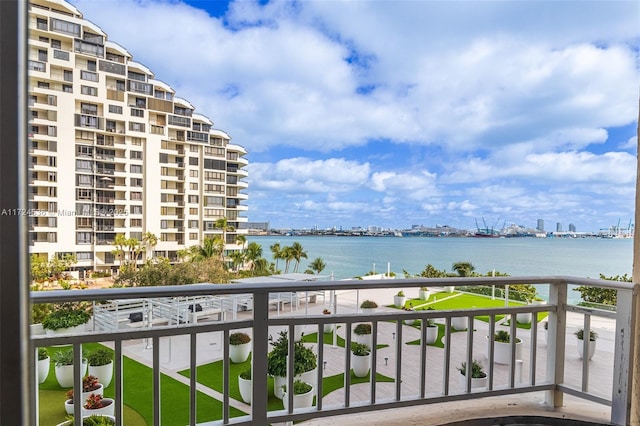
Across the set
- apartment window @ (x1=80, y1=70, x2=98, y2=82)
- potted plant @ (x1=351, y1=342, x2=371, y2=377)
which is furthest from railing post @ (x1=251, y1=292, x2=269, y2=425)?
apartment window @ (x1=80, y1=70, x2=98, y2=82)

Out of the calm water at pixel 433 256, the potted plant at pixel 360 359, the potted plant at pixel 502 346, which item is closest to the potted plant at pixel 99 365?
the potted plant at pixel 360 359

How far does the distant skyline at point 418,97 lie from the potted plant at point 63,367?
3.79 meters

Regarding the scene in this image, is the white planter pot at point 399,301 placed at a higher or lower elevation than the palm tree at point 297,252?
higher

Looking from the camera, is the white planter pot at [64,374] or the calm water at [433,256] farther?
the calm water at [433,256]

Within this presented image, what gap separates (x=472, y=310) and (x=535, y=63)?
844 cm

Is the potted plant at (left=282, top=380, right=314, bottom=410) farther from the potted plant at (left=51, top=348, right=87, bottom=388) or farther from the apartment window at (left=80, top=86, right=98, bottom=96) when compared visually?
the apartment window at (left=80, top=86, right=98, bottom=96)

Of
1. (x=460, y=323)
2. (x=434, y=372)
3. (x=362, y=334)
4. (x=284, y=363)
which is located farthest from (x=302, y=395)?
(x=460, y=323)

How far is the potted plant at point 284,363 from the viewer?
8.30ft

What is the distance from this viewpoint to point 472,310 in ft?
6.86

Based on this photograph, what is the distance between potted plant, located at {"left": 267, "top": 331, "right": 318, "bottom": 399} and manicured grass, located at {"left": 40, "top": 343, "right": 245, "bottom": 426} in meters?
0.50

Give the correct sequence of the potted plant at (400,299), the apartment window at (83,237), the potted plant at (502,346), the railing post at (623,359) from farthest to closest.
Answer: the apartment window at (83,237)
the potted plant at (400,299)
the potted plant at (502,346)
the railing post at (623,359)

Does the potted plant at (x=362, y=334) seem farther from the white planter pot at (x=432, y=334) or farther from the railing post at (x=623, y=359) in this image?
the railing post at (x=623, y=359)

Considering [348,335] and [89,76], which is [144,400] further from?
[89,76]

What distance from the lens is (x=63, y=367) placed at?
325 centimetres
